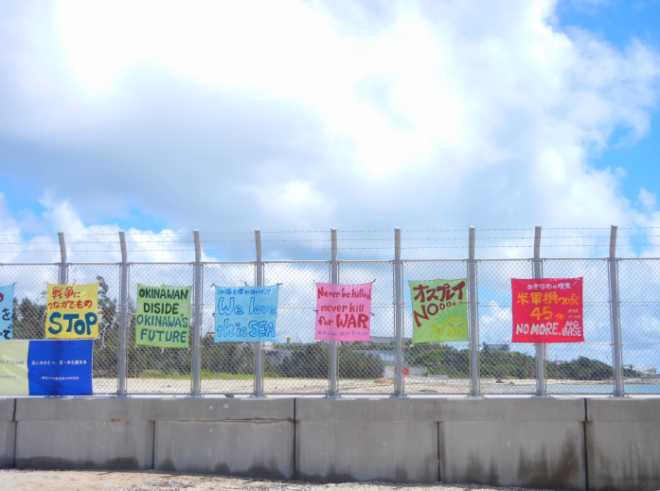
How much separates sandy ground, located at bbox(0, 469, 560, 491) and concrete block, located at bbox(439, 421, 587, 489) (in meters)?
0.26

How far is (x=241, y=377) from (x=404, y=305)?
2.96 meters

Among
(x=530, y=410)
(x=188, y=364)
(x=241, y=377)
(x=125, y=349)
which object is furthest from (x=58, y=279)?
(x=530, y=410)

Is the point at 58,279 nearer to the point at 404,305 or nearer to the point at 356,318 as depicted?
the point at 356,318

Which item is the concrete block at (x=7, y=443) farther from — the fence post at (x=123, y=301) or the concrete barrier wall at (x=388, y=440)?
the fence post at (x=123, y=301)

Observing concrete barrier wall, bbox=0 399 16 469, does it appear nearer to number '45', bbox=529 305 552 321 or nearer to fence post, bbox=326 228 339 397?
fence post, bbox=326 228 339 397

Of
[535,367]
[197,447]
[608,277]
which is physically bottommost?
[197,447]

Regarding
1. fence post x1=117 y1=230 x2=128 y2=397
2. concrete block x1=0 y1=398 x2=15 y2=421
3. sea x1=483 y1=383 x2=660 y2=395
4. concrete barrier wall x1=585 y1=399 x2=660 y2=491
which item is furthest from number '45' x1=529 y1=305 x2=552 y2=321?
concrete block x1=0 y1=398 x2=15 y2=421

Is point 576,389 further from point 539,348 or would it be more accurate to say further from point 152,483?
point 152,483

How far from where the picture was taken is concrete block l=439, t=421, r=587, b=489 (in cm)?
920

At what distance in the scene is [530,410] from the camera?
936 cm

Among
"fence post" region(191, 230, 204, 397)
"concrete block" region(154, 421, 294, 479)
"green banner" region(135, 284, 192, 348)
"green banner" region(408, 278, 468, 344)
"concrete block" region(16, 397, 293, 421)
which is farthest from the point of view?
"green banner" region(135, 284, 192, 348)

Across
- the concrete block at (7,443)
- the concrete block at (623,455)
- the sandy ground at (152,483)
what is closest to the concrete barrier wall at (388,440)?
the concrete block at (623,455)

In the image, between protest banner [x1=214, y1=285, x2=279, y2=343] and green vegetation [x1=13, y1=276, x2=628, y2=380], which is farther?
protest banner [x1=214, y1=285, x2=279, y2=343]

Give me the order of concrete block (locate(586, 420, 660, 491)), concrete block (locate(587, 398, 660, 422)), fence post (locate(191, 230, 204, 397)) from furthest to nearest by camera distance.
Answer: fence post (locate(191, 230, 204, 397)), concrete block (locate(587, 398, 660, 422)), concrete block (locate(586, 420, 660, 491))
